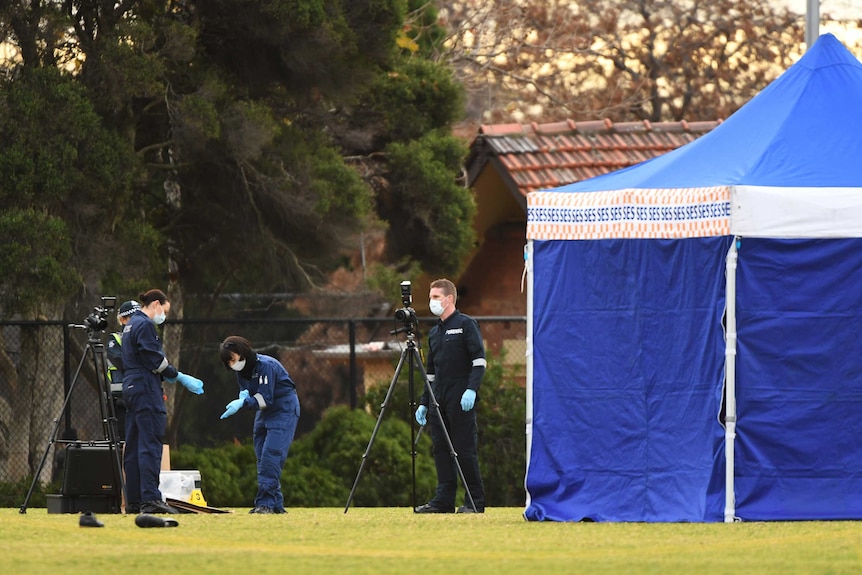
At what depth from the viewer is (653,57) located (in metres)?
38.8

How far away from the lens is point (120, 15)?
1936 cm

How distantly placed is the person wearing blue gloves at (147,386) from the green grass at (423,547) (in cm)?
39

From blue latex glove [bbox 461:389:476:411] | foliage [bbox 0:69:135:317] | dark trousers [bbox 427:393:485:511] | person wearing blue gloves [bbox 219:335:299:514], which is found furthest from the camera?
foliage [bbox 0:69:135:317]

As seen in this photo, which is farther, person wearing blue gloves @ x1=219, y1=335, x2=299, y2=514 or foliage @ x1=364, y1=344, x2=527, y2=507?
foliage @ x1=364, y1=344, x2=527, y2=507

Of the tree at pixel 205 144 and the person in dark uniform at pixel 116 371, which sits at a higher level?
the tree at pixel 205 144

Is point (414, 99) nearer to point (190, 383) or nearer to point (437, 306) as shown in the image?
point (437, 306)

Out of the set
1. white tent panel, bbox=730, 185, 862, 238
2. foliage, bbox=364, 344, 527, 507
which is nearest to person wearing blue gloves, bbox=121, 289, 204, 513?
white tent panel, bbox=730, 185, 862, 238

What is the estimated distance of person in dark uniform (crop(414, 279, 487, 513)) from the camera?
1420 cm

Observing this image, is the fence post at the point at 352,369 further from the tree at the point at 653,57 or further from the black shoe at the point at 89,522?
the tree at the point at 653,57

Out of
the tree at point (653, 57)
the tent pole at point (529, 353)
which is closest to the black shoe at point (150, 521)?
the tent pole at point (529, 353)

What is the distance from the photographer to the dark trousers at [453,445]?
46.8 ft

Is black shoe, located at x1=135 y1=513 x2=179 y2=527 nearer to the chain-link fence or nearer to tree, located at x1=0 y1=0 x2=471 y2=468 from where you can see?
the chain-link fence

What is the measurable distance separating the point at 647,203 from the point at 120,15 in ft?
28.2

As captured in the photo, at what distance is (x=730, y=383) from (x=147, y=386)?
4.51 metres
